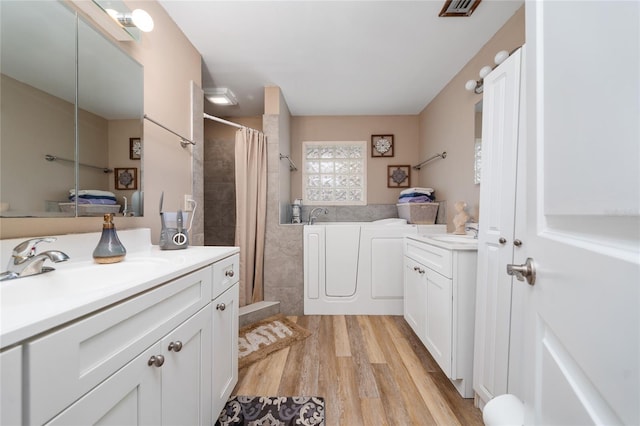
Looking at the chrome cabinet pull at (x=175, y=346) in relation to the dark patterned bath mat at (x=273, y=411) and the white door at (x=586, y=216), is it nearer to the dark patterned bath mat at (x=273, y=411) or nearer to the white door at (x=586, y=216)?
the dark patterned bath mat at (x=273, y=411)

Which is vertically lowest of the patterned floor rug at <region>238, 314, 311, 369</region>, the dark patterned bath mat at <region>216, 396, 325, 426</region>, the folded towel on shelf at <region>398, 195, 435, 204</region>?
the dark patterned bath mat at <region>216, 396, 325, 426</region>

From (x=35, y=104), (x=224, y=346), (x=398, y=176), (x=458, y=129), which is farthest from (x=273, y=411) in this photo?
(x=398, y=176)

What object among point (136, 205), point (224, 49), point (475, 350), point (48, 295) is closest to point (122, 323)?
point (48, 295)

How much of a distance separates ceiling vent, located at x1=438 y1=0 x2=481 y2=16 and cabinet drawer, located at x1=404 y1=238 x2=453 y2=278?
1531mm

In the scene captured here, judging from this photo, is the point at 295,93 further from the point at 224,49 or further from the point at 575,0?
the point at 575,0

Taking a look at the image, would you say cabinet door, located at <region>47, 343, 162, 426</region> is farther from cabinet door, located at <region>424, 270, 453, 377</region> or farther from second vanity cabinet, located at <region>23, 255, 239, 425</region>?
cabinet door, located at <region>424, 270, 453, 377</region>

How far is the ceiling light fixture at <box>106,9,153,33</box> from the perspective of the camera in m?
1.20

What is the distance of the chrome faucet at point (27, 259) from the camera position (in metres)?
0.76

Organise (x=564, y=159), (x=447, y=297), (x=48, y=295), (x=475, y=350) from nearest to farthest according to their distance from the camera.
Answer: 1. (x=564, y=159)
2. (x=48, y=295)
3. (x=475, y=350)
4. (x=447, y=297)

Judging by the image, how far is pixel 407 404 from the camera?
1.34m

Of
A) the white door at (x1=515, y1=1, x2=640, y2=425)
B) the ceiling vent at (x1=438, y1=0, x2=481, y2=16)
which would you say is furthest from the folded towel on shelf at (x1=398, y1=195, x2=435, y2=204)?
the white door at (x1=515, y1=1, x2=640, y2=425)

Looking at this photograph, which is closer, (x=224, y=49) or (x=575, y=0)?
(x=575, y=0)

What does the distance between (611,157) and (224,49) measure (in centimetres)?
243

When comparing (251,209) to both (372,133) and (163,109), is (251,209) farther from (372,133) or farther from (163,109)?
(372,133)
